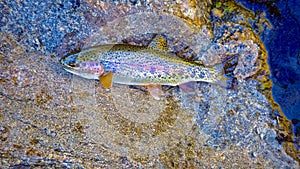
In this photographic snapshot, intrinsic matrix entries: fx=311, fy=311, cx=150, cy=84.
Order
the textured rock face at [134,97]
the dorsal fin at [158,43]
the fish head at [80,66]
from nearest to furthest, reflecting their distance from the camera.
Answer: the textured rock face at [134,97]
the fish head at [80,66]
the dorsal fin at [158,43]

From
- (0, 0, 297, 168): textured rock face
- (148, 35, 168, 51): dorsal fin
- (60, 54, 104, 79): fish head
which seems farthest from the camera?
(148, 35, 168, 51): dorsal fin

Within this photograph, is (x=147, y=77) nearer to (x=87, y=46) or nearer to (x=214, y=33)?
(x=87, y=46)

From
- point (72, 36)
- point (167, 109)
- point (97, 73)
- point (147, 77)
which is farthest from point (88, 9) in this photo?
point (167, 109)

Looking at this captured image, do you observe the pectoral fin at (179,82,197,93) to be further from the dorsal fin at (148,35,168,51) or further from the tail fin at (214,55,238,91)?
the dorsal fin at (148,35,168,51)

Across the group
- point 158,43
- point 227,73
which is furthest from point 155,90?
point 227,73

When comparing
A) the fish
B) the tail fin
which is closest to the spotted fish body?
the fish

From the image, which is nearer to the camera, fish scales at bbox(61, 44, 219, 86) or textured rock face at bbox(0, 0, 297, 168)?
textured rock face at bbox(0, 0, 297, 168)

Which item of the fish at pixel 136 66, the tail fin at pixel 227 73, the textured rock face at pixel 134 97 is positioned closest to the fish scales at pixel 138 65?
the fish at pixel 136 66

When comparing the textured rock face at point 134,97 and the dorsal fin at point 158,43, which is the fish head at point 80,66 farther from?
the dorsal fin at point 158,43

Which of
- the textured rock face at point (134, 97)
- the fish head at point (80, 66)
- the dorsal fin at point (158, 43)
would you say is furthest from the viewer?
the dorsal fin at point (158, 43)

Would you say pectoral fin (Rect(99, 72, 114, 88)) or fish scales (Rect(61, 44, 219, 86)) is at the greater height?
fish scales (Rect(61, 44, 219, 86))
